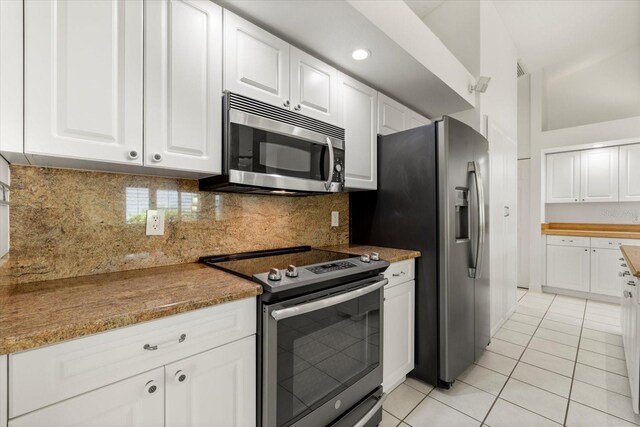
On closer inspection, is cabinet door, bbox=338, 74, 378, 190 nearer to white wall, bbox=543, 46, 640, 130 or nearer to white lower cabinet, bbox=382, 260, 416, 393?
white lower cabinet, bbox=382, 260, 416, 393

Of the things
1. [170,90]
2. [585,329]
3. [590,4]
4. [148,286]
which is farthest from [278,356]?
[590,4]

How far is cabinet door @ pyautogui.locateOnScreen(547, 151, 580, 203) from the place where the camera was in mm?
4250

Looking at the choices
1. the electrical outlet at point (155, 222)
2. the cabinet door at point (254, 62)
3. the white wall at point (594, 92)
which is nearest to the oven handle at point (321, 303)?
the electrical outlet at point (155, 222)

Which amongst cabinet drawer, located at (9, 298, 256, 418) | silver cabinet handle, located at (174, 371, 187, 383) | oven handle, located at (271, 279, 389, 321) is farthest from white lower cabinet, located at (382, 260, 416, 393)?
silver cabinet handle, located at (174, 371, 187, 383)

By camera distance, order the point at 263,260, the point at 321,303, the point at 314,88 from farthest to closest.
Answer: the point at 314,88 → the point at 263,260 → the point at 321,303

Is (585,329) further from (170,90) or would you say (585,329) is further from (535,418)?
(170,90)

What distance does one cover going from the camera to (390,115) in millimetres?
2447

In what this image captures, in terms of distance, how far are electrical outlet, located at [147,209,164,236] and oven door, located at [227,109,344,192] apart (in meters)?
0.48

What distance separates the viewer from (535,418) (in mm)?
1695

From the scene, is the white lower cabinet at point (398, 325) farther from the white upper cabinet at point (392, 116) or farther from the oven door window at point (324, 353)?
the white upper cabinet at point (392, 116)

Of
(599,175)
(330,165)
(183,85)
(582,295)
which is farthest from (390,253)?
(599,175)

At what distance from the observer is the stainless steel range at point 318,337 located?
1.16 meters

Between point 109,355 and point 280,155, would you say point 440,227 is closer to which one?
point 280,155

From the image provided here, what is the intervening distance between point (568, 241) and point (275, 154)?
15.3 ft
